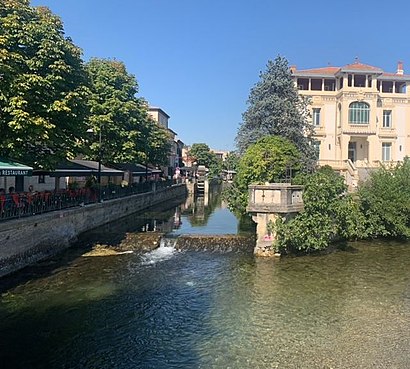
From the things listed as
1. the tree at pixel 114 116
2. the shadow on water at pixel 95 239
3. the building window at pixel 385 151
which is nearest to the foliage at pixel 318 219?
the shadow on water at pixel 95 239

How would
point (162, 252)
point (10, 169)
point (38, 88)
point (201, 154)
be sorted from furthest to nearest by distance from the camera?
point (201, 154) → point (162, 252) → point (38, 88) → point (10, 169)

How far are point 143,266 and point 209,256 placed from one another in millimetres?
3639

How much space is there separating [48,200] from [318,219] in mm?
13441

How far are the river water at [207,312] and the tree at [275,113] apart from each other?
1492cm

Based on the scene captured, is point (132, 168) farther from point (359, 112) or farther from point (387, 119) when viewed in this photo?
point (387, 119)

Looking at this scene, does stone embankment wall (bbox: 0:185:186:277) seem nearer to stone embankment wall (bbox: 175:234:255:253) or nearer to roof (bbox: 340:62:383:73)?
stone embankment wall (bbox: 175:234:255:253)

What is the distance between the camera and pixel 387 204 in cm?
2322

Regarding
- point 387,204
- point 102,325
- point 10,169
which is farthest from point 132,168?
point 102,325

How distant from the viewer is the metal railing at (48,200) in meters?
16.8

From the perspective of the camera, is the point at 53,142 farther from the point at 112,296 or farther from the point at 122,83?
the point at 122,83

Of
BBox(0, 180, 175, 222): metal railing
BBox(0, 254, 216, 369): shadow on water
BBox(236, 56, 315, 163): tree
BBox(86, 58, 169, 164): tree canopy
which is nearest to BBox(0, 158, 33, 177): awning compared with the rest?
BBox(0, 180, 175, 222): metal railing

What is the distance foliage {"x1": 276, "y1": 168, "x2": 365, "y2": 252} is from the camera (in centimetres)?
1983

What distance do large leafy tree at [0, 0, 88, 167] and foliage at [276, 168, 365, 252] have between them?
1135 centimetres

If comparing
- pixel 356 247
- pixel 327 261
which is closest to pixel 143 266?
→ pixel 327 261
